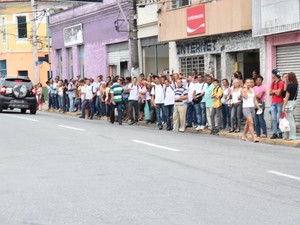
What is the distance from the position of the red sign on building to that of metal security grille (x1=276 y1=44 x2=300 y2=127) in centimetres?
408

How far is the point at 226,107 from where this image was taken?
18.5 metres

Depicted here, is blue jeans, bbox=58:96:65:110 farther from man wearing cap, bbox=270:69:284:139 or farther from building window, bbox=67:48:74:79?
man wearing cap, bbox=270:69:284:139

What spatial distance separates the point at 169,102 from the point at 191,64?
541 cm

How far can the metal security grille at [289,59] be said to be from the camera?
18491 millimetres

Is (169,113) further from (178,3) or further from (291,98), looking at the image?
(178,3)

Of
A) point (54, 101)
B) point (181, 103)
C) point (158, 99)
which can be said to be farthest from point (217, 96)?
point (54, 101)

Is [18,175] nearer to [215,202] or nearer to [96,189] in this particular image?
[96,189]

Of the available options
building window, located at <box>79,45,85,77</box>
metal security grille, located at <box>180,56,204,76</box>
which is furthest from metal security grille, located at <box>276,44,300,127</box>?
building window, located at <box>79,45,85,77</box>

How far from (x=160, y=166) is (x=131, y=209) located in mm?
3384

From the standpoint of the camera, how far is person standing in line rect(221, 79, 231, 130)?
1806cm

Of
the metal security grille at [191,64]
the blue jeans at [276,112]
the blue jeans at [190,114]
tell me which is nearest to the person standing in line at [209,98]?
the blue jeans at [190,114]

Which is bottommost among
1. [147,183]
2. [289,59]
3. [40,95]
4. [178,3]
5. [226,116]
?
[147,183]

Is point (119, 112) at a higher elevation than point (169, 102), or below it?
below

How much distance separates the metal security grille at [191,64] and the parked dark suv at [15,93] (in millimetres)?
7309
